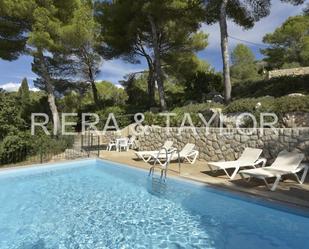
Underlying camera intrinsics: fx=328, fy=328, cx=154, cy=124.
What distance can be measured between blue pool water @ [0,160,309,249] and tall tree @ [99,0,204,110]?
9524 mm

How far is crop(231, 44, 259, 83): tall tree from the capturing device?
36.7 m

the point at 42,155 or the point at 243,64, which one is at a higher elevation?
the point at 243,64

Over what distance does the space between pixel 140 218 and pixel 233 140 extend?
508 cm

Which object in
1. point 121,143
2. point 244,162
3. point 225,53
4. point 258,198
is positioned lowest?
point 258,198

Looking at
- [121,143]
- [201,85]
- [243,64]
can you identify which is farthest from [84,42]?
[243,64]

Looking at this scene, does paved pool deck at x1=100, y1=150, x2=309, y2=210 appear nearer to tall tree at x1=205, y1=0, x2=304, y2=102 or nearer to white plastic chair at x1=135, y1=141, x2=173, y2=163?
white plastic chair at x1=135, y1=141, x2=173, y2=163

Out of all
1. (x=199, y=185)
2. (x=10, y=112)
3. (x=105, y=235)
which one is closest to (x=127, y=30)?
(x=10, y=112)

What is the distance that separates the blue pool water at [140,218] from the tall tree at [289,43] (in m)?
26.3

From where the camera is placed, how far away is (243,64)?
38.8 metres

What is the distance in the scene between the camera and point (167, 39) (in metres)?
20.2

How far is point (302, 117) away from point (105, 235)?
7.13 meters

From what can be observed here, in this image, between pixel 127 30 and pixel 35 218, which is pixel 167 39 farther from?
pixel 35 218

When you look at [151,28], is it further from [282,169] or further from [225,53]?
[282,169]

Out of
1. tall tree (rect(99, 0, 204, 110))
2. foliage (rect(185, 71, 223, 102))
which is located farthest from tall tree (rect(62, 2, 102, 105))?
foliage (rect(185, 71, 223, 102))
